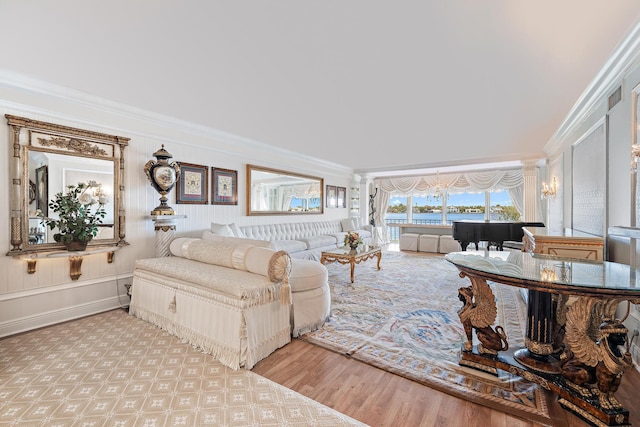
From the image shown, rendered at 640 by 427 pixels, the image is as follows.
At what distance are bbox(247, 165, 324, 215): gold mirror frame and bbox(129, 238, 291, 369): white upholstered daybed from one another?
251cm

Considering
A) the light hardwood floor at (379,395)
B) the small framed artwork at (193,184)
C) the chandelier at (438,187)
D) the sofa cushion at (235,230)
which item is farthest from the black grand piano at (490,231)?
the small framed artwork at (193,184)

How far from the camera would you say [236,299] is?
2158 mm

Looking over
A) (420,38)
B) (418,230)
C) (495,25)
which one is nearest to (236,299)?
(420,38)

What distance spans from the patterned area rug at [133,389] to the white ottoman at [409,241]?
278 inches

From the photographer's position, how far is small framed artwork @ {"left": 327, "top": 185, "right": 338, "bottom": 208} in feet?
25.5

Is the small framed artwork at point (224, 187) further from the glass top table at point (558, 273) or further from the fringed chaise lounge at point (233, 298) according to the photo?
the glass top table at point (558, 273)

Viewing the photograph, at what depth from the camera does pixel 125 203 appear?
3.52 metres

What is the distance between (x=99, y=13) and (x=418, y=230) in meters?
8.59

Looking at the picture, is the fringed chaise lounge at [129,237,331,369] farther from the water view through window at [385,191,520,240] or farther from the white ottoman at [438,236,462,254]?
the water view through window at [385,191,520,240]

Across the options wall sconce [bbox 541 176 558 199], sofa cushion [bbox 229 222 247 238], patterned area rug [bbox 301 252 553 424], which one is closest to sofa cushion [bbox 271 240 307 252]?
sofa cushion [bbox 229 222 247 238]

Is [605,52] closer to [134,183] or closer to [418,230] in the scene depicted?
[134,183]

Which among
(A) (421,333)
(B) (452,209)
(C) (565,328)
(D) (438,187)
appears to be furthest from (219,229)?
(B) (452,209)

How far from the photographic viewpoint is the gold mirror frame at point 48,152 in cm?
273

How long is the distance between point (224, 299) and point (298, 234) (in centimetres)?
424
